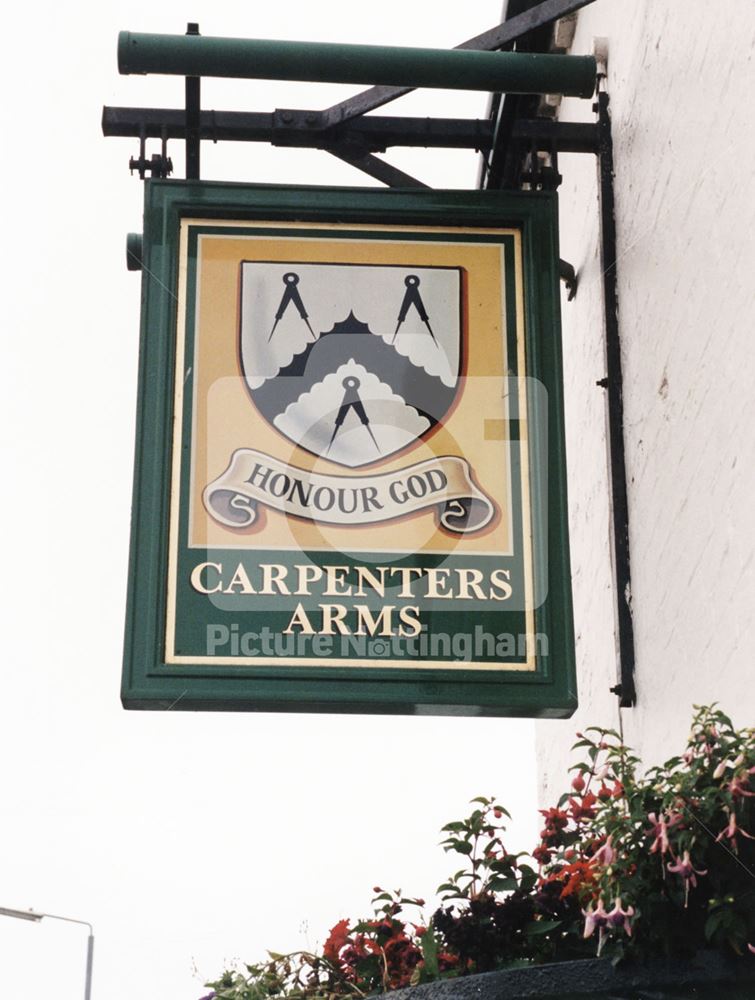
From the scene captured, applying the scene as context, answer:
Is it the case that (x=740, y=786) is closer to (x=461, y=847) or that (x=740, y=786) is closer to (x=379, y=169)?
(x=461, y=847)

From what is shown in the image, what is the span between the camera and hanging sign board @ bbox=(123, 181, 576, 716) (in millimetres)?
4840

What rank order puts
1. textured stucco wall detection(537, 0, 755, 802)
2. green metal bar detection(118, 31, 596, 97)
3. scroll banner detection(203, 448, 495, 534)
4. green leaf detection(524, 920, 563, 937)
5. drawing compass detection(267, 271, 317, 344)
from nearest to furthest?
green leaf detection(524, 920, 563, 937) → textured stucco wall detection(537, 0, 755, 802) → scroll banner detection(203, 448, 495, 534) → drawing compass detection(267, 271, 317, 344) → green metal bar detection(118, 31, 596, 97)

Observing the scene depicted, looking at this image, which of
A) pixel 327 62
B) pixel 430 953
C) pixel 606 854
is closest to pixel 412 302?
pixel 327 62

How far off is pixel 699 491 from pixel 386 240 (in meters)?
1.26

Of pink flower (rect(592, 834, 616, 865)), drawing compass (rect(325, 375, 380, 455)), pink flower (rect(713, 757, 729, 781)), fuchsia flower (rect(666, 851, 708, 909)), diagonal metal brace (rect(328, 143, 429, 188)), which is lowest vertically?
fuchsia flower (rect(666, 851, 708, 909))

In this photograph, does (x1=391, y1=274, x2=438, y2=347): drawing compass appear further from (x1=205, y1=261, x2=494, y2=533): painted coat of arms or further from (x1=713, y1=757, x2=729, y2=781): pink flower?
(x1=713, y1=757, x2=729, y2=781): pink flower

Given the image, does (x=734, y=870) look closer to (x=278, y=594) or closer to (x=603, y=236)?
(x=278, y=594)

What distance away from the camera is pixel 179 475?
510 centimetres

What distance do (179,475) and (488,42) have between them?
1791 millimetres

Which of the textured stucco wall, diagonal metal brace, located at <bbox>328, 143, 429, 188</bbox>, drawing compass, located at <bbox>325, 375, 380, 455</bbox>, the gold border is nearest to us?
the textured stucco wall

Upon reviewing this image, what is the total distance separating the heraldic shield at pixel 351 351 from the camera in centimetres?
522

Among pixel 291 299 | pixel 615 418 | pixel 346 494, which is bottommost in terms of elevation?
pixel 346 494

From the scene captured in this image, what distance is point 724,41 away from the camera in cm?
479

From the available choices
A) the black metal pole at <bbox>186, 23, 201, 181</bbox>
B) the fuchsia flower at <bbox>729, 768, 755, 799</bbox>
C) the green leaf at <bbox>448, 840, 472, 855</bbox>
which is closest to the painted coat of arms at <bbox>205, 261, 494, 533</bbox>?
the black metal pole at <bbox>186, 23, 201, 181</bbox>
